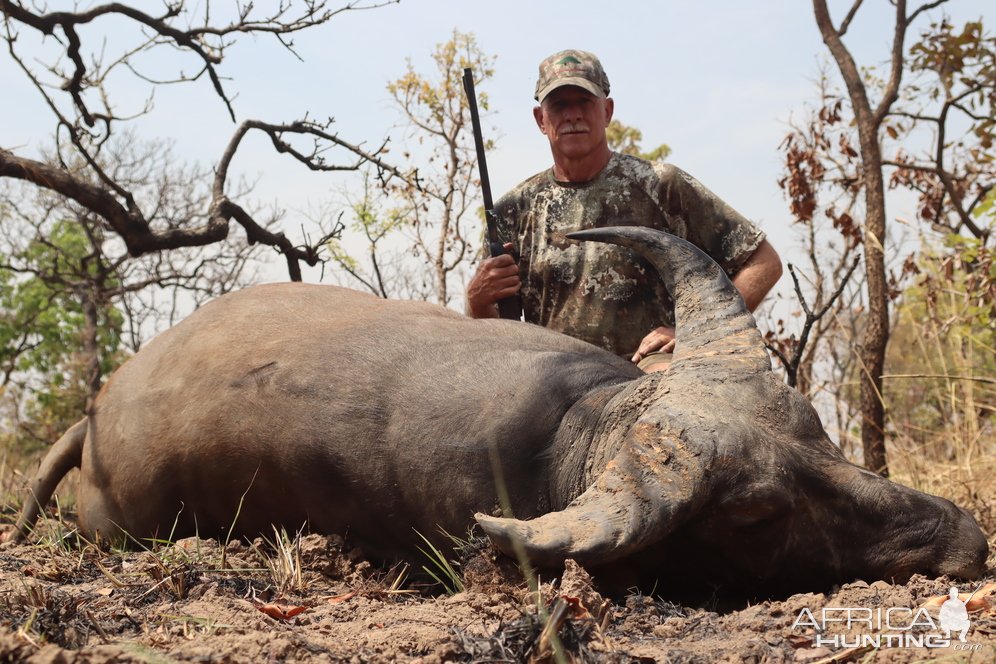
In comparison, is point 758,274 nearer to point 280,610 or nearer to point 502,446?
point 502,446

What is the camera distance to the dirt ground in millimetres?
1925

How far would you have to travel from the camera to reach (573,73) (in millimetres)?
4621

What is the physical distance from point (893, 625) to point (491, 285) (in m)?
2.53

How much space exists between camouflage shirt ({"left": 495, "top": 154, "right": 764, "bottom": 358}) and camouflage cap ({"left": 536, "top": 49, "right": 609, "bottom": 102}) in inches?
15.0

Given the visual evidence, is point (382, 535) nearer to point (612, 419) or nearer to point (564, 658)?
point (612, 419)

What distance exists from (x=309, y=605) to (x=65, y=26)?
454 centimetres

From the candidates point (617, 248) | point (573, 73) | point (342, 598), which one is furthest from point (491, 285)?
point (342, 598)

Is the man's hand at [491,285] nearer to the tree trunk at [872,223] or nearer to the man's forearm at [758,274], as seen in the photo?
the man's forearm at [758,274]

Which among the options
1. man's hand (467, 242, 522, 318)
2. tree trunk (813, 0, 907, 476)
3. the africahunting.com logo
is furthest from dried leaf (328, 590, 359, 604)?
tree trunk (813, 0, 907, 476)

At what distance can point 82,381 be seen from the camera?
1352 centimetres

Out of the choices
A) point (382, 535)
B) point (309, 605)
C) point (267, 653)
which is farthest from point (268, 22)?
point (267, 653)

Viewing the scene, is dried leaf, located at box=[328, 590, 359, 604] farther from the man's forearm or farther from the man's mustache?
the man's mustache

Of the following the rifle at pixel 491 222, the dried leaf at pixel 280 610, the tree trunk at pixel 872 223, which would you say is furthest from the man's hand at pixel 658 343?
the tree trunk at pixel 872 223

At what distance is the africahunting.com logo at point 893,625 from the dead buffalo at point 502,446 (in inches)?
13.9
